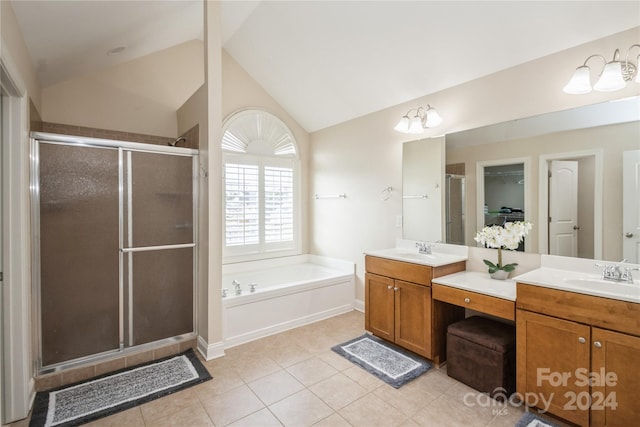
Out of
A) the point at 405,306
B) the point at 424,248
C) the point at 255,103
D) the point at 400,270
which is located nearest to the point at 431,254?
the point at 424,248

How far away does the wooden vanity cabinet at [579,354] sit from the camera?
64.4 inches

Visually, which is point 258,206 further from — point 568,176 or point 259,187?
point 568,176

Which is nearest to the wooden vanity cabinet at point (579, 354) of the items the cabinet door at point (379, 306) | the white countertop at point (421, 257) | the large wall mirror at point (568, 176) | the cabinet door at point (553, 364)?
the cabinet door at point (553, 364)

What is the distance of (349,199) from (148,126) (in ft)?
8.43

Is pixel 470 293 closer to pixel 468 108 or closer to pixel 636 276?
pixel 636 276

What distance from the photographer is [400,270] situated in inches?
111

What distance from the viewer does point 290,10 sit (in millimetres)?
3010

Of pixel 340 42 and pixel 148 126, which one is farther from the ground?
pixel 340 42

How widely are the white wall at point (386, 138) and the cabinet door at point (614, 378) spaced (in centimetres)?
134

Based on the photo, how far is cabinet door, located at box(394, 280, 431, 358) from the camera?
259 cm

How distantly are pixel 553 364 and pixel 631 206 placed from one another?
1.13 m

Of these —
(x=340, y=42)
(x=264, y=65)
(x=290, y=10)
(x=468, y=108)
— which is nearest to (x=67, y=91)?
(x=264, y=65)

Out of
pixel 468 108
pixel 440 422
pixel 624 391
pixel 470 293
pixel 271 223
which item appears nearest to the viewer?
pixel 624 391

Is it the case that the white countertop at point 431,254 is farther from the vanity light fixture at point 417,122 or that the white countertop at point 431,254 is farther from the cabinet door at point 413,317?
the vanity light fixture at point 417,122
